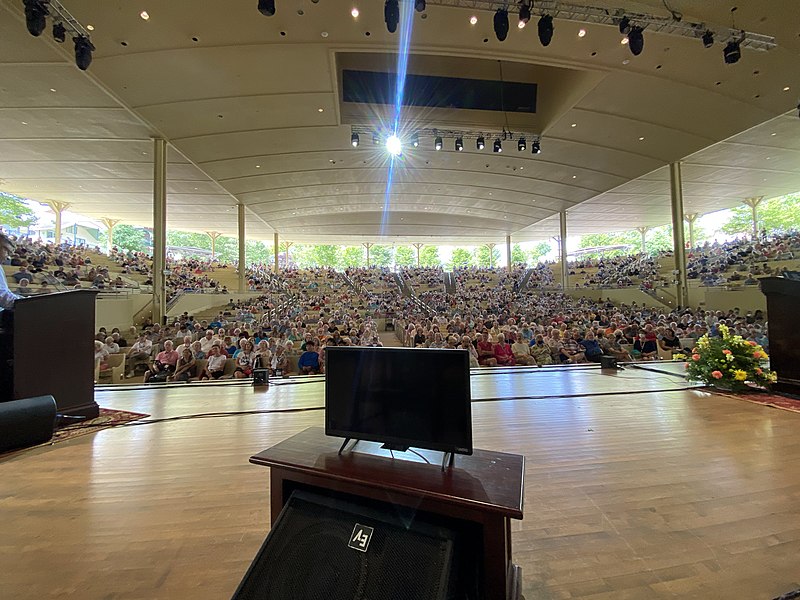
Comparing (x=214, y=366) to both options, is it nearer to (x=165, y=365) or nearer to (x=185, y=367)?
(x=185, y=367)

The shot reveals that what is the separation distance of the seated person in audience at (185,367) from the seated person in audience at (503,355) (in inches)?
206

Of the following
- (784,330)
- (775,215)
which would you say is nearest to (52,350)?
(784,330)

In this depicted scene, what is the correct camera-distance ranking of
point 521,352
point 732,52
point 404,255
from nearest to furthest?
point 732,52 < point 521,352 < point 404,255

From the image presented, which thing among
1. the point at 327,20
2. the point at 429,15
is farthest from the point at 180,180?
the point at 429,15

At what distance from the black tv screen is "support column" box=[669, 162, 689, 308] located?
15205 mm

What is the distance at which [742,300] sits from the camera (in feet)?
40.3

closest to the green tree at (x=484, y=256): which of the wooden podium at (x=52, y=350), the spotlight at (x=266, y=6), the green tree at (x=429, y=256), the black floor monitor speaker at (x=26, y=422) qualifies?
the green tree at (x=429, y=256)

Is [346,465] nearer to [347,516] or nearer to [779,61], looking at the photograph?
[347,516]

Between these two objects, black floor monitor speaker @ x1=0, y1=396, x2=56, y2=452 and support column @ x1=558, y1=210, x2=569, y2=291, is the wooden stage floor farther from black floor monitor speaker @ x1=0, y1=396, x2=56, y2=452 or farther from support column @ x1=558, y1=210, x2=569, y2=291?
support column @ x1=558, y1=210, x2=569, y2=291

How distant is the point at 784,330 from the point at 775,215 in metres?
30.1

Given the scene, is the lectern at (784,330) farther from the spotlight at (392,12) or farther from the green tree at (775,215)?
the green tree at (775,215)

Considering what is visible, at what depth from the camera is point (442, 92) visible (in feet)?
31.7

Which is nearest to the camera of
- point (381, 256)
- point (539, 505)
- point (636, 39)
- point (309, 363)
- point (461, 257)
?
point (539, 505)

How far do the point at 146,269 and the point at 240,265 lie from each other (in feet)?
14.3
